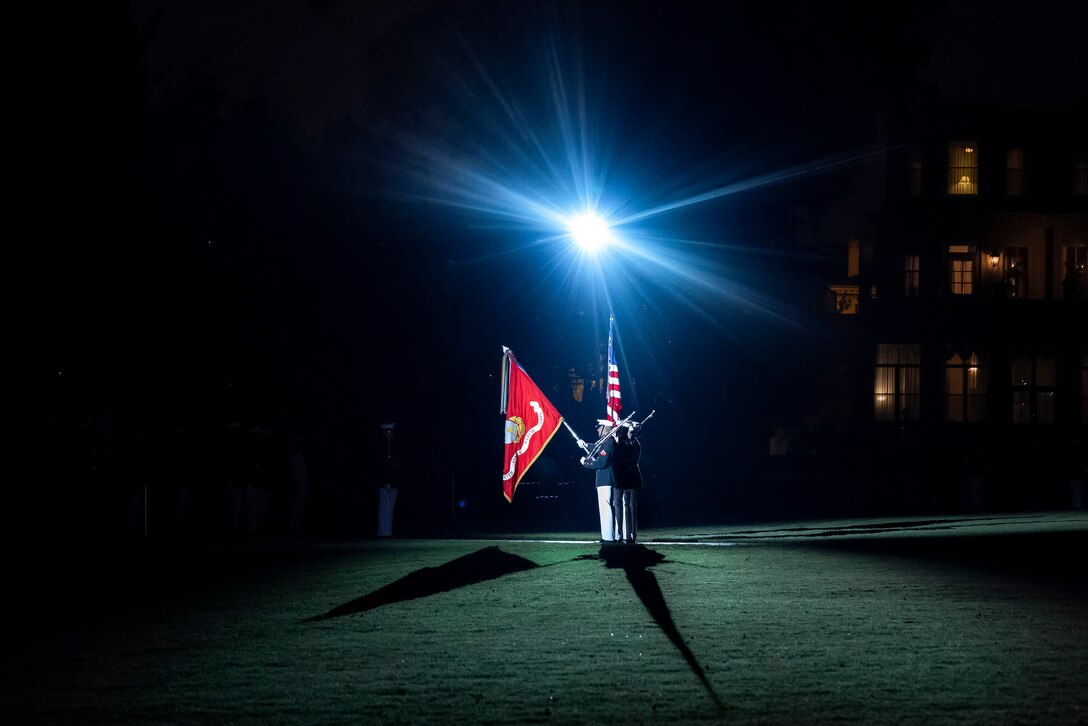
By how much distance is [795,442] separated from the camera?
5128cm

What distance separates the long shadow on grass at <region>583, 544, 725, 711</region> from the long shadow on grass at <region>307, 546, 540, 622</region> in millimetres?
1359

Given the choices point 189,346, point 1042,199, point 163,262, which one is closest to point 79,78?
point 163,262

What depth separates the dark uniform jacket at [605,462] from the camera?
20.9 meters

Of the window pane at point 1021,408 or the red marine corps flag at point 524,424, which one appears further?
the window pane at point 1021,408

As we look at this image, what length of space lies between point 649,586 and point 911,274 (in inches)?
1397

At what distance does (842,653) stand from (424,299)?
22465 mm

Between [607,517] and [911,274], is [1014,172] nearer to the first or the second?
[911,274]

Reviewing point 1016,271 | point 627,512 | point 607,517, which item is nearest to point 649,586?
point 627,512

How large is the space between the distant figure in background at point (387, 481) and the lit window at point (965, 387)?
27.9 metres

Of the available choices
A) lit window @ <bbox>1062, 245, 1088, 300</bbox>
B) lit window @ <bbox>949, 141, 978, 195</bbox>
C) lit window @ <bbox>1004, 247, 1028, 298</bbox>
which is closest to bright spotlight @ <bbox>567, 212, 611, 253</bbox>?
lit window @ <bbox>949, 141, 978, 195</bbox>

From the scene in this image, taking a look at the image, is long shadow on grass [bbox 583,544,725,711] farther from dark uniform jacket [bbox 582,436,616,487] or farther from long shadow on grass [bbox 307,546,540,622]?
long shadow on grass [bbox 307,546,540,622]

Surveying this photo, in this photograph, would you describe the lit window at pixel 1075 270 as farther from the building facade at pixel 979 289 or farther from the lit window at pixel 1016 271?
the lit window at pixel 1016 271

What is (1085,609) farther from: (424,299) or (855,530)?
(424,299)

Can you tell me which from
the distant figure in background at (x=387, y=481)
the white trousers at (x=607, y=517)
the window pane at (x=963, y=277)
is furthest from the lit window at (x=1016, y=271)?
the white trousers at (x=607, y=517)
